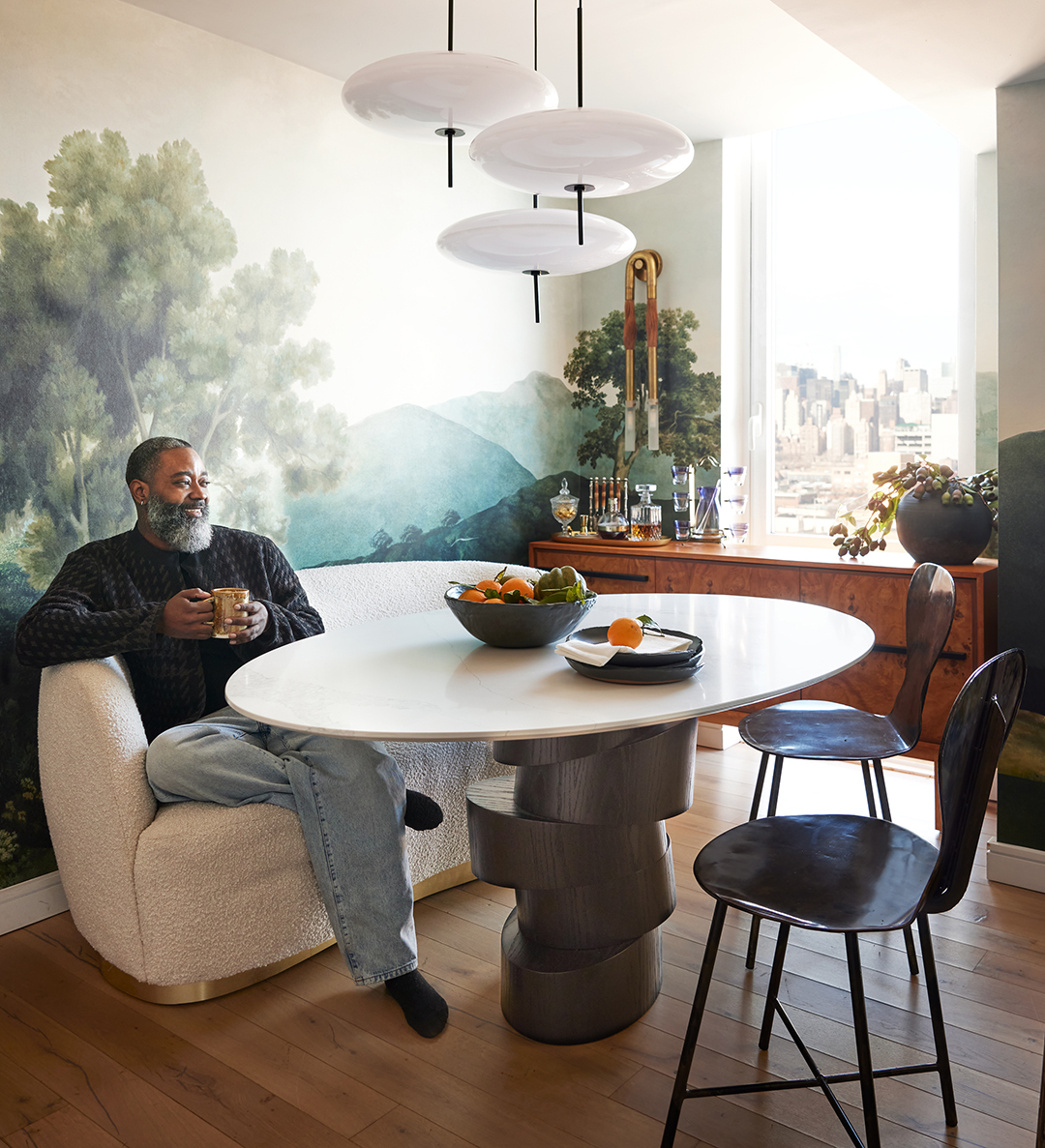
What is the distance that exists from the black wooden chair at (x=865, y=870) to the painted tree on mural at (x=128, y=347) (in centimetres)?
202

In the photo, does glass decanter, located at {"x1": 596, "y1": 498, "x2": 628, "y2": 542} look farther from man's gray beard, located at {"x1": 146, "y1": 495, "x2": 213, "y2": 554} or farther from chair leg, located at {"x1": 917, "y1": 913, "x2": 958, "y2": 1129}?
chair leg, located at {"x1": 917, "y1": 913, "x2": 958, "y2": 1129}

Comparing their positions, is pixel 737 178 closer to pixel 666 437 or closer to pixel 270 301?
pixel 666 437

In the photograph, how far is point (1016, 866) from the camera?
255cm

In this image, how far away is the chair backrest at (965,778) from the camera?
1300 millimetres

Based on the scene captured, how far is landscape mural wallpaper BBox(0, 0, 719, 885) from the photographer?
254 cm

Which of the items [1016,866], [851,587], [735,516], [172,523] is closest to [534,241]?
[172,523]

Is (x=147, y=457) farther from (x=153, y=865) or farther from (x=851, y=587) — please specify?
(x=851, y=587)

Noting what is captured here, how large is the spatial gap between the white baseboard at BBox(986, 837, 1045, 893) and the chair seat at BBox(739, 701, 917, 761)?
0.58 m

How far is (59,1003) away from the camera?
6.95ft

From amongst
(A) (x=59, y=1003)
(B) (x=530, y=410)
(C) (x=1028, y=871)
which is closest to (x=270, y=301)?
(B) (x=530, y=410)

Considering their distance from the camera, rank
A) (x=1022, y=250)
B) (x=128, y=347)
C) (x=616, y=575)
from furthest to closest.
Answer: (x=616, y=575) → (x=128, y=347) → (x=1022, y=250)

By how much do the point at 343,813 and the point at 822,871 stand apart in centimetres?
102

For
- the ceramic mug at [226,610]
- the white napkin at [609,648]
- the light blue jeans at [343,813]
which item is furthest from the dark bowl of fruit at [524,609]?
the ceramic mug at [226,610]

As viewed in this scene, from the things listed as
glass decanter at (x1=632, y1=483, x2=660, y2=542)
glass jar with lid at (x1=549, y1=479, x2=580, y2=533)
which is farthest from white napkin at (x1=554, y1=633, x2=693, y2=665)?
glass jar with lid at (x1=549, y1=479, x2=580, y2=533)
